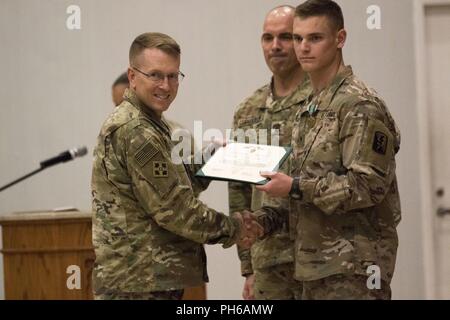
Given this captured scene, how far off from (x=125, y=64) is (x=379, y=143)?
2047mm

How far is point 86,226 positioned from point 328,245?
4.13ft

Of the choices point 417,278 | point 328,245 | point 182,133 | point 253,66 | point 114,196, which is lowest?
point 417,278

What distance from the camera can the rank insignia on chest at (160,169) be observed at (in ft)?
9.77

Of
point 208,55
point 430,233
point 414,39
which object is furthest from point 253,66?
point 430,233

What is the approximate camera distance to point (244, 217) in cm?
335

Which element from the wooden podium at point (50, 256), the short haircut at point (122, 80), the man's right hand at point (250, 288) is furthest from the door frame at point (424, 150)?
the wooden podium at point (50, 256)

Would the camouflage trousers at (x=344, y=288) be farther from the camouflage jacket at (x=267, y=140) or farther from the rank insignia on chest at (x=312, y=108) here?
the rank insignia on chest at (x=312, y=108)

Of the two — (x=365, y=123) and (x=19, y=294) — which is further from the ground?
(x=365, y=123)

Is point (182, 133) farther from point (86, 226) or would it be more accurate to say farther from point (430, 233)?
point (430, 233)

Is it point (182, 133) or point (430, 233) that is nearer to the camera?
point (182, 133)

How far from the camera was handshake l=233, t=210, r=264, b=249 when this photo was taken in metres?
3.29

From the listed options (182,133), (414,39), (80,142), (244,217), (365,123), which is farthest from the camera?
(80,142)

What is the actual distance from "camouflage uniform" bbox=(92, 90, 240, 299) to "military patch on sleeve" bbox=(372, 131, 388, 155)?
0.69m

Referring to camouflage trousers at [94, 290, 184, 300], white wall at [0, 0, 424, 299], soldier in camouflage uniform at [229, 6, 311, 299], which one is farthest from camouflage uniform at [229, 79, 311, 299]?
white wall at [0, 0, 424, 299]
